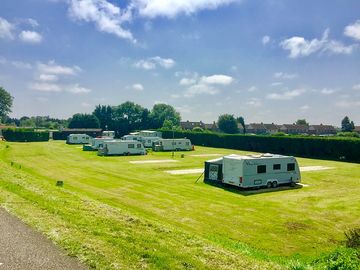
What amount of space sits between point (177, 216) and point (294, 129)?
155482 millimetres

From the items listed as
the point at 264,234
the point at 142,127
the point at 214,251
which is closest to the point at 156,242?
the point at 214,251

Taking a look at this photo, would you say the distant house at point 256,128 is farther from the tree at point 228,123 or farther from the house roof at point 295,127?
the tree at point 228,123

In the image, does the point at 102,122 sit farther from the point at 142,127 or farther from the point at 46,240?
the point at 46,240

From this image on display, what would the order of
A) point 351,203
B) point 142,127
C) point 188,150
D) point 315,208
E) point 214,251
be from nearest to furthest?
point 214,251, point 315,208, point 351,203, point 188,150, point 142,127

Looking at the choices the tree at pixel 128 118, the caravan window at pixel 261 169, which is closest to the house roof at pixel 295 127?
the tree at pixel 128 118

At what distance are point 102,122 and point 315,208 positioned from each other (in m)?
95.1

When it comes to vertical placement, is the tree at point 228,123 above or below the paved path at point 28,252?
above

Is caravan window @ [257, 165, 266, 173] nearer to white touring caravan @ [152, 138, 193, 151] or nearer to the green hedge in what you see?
white touring caravan @ [152, 138, 193, 151]

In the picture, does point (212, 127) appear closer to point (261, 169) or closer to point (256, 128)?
point (256, 128)

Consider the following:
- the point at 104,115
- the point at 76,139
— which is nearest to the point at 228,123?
the point at 104,115

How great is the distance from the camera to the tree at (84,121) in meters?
109

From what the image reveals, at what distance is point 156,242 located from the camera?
9.29 meters

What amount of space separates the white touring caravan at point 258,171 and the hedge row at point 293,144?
24.1m

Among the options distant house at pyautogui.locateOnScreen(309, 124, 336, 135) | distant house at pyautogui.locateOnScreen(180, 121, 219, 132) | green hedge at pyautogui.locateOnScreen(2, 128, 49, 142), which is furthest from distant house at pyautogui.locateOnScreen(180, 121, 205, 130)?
green hedge at pyautogui.locateOnScreen(2, 128, 49, 142)
